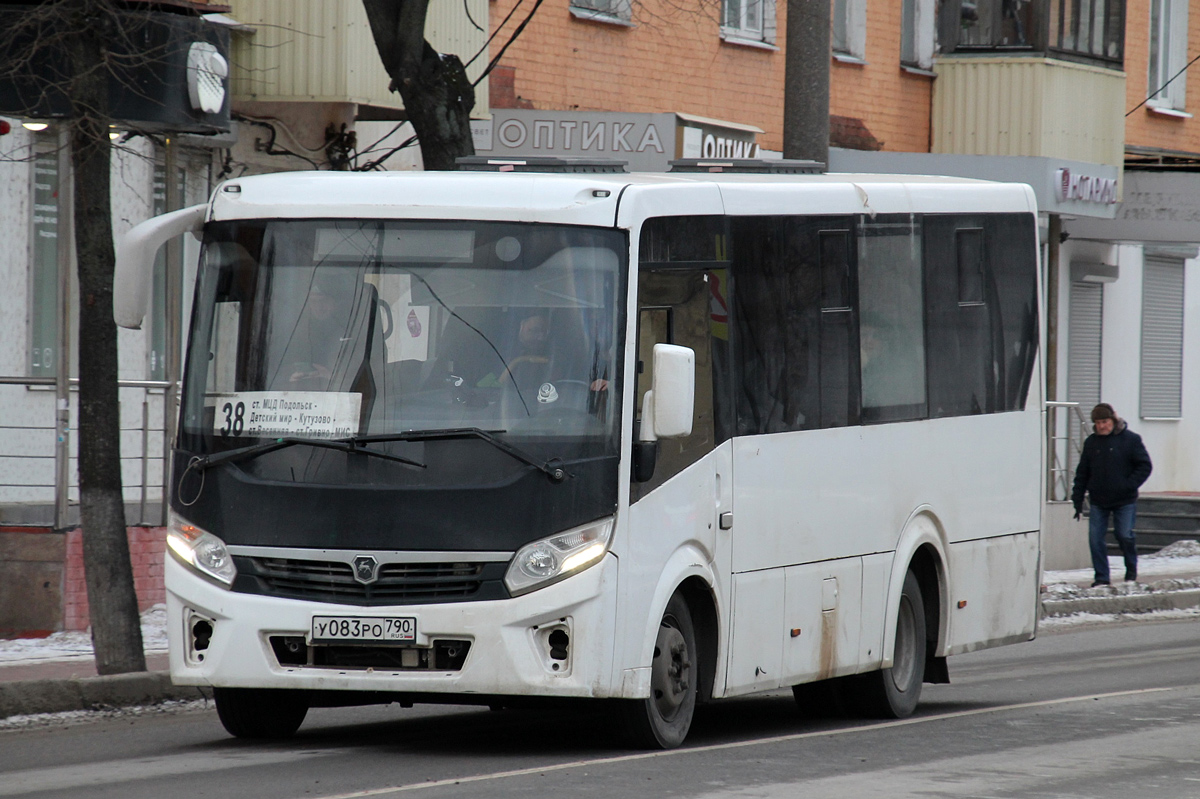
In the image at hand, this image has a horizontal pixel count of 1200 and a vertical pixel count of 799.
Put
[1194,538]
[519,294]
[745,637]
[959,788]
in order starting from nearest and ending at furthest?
[959,788] < [519,294] < [745,637] < [1194,538]

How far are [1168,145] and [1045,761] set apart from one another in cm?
2589

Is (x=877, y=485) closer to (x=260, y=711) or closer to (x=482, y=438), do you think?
(x=482, y=438)

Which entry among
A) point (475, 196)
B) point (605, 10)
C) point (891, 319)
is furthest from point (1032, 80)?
point (475, 196)

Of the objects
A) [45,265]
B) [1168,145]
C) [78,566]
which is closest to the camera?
[78,566]

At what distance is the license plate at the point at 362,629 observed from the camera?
895 cm

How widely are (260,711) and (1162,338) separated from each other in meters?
25.3

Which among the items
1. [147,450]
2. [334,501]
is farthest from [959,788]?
A: [147,450]

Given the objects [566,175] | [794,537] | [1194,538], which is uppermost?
[566,175]

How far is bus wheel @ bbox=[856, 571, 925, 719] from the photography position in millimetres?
11672

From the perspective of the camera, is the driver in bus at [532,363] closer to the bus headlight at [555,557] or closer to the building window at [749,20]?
the bus headlight at [555,557]

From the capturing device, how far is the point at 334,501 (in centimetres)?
909

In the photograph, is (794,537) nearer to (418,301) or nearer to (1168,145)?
(418,301)

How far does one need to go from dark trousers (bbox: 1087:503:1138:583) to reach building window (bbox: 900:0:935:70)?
27.5 feet

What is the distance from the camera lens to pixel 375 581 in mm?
9008
